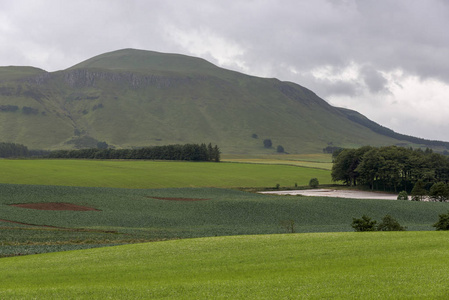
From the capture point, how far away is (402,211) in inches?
3529

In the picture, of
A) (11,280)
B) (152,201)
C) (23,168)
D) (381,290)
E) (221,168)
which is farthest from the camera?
(221,168)

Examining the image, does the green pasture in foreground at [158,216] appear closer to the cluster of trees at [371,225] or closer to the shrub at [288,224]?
the shrub at [288,224]

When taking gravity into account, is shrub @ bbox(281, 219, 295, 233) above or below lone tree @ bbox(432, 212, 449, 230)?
below

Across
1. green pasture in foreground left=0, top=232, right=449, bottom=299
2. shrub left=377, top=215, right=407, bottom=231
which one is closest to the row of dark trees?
shrub left=377, top=215, right=407, bottom=231

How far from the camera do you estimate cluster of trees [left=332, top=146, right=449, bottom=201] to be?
141 meters

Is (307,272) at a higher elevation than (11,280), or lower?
higher

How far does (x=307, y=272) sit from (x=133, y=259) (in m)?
16.9

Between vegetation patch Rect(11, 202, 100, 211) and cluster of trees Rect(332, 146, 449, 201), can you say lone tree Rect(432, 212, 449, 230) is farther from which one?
cluster of trees Rect(332, 146, 449, 201)

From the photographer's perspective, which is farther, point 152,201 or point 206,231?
point 152,201

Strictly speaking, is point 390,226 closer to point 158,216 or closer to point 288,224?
point 288,224

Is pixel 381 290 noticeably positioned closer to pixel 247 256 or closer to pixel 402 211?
pixel 247 256

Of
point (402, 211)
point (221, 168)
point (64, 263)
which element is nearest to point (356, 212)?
point (402, 211)

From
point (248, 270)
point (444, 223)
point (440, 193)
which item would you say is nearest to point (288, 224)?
point (444, 223)

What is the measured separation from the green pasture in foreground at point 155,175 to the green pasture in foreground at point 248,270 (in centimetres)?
9111
